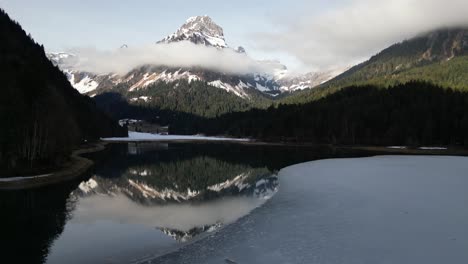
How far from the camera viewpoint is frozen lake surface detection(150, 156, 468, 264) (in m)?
18.4

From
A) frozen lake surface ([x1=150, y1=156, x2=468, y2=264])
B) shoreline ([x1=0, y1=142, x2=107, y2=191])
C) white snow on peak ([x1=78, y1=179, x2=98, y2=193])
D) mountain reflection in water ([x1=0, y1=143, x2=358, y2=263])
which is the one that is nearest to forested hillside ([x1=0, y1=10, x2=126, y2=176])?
shoreline ([x1=0, y1=142, x2=107, y2=191])

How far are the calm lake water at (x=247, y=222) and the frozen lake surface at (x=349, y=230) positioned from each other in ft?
0.21

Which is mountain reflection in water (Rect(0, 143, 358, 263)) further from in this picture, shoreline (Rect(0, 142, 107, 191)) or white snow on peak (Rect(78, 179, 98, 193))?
shoreline (Rect(0, 142, 107, 191))

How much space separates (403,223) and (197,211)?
1705cm

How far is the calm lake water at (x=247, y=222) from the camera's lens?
63.9 ft

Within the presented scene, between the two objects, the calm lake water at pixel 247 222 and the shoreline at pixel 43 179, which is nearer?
the calm lake water at pixel 247 222

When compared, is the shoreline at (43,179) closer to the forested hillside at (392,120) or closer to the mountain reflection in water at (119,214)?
the mountain reflection in water at (119,214)

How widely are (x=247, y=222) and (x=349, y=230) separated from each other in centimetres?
753

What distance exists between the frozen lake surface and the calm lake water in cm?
6

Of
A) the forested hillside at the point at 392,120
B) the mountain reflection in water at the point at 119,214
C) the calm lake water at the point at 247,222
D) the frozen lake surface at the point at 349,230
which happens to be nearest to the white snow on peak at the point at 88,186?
the mountain reflection in water at the point at 119,214

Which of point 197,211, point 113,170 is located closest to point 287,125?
point 113,170

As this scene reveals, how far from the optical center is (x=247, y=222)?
89.2 ft

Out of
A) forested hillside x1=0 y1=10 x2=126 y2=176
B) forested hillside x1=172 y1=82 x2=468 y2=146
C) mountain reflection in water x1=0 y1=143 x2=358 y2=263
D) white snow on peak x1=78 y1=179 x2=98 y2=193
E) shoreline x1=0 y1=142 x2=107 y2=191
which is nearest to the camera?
mountain reflection in water x1=0 y1=143 x2=358 y2=263

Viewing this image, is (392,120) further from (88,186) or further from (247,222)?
(247,222)
